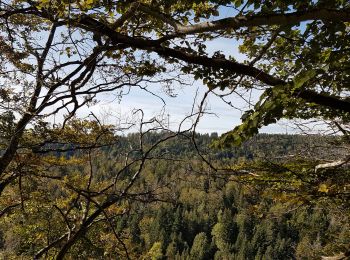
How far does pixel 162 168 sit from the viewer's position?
160250 millimetres

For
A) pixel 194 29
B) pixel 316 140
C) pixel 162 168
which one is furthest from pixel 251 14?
pixel 162 168

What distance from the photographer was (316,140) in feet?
21.4

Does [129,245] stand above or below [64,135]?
below

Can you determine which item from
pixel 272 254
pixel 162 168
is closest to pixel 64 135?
pixel 272 254

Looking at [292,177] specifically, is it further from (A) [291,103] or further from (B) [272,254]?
(B) [272,254]

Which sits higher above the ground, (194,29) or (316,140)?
(194,29)

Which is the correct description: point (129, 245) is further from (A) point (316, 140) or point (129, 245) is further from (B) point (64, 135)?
(A) point (316, 140)

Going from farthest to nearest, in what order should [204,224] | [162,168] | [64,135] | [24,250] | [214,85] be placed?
1. [162,168]
2. [204,224]
3. [24,250]
4. [64,135]
5. [214,85]

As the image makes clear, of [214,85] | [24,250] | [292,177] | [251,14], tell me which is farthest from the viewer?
[24,250]

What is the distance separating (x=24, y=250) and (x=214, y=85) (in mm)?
12538

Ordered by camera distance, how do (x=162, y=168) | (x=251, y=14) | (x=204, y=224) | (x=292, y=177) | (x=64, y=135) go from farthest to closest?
1. (x=162, y=168)
2. (x=204, y=224)
3. (x=64, y=135)
4. (x=292, y=177)
5. (x=251, y=14)

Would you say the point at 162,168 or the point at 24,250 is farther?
the point at 162,168

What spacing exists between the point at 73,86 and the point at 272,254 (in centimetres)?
10770

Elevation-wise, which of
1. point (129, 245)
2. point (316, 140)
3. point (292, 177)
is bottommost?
point (129, 245)
